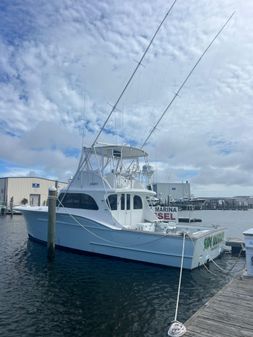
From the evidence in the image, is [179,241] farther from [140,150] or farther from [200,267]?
[140,150]

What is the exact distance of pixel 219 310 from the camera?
5.88m

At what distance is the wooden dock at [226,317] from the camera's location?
16.4ft

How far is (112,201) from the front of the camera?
48.1 ft

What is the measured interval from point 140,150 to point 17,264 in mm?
8003

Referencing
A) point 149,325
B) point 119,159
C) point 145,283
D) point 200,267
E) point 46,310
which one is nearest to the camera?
point 149,325

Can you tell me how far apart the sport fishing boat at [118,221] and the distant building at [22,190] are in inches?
1441

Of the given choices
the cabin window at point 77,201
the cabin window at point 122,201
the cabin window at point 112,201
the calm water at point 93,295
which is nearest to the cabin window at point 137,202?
the cabin window at point 122,201

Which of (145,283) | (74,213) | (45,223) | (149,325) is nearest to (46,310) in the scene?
(149,325)

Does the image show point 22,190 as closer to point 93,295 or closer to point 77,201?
point 77,201

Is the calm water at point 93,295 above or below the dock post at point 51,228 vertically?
below

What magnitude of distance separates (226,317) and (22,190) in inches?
1996

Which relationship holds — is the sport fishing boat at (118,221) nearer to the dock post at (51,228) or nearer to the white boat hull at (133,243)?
the white boat hull at (133,243)

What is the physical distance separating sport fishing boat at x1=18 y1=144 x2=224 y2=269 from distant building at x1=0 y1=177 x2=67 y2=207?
36596mm

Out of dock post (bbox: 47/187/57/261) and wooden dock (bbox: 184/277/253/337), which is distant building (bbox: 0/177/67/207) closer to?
dock post (bbox: 47/187/57/261)
